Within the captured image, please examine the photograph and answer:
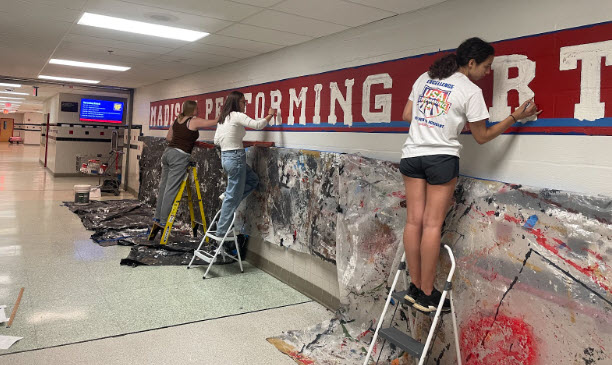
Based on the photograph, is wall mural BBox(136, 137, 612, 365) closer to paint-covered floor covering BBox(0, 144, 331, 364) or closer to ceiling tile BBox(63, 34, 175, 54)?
paint-covered floor covering BBox(0, 144, 331, 364)

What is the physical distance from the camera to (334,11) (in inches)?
119

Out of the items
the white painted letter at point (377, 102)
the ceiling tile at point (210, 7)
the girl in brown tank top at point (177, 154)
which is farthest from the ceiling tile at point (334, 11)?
the girl in brown tank top at point (177, 154)

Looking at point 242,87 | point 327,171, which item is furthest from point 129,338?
point 242,87

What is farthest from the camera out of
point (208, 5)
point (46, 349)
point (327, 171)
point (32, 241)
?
point (32, 241)

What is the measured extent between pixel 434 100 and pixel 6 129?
122 feet

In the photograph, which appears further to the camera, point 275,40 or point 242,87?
point 242,87

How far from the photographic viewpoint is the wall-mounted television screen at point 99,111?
11188 millimetres

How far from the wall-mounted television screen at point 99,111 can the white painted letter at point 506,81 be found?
35.3ft

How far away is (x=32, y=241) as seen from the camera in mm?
5043

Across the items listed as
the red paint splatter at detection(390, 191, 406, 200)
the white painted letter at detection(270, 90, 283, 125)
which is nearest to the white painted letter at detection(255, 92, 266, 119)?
the white painted letter at detection(270, 90, 283, 125)

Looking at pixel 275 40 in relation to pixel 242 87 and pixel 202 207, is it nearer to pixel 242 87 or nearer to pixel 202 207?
pixel 242 87

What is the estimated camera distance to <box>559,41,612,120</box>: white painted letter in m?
1.95

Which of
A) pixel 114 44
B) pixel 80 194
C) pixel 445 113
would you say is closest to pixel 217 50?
pixel 114 44

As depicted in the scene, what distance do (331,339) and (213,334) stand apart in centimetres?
78
